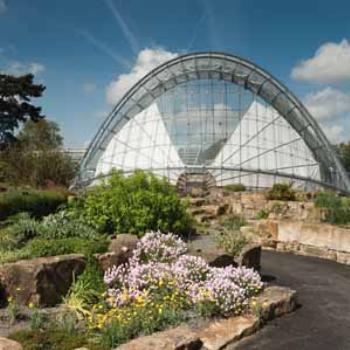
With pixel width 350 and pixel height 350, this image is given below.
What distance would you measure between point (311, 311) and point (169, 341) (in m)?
3.28

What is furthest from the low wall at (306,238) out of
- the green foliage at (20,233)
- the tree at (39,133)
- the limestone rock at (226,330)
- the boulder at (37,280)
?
the tree at (39,133)

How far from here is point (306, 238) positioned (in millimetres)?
13188

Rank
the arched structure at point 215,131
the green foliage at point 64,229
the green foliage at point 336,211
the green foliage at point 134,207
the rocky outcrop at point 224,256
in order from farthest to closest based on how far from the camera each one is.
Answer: the arched structure at point 215,131
the green foliage at point 336,211
the green foliage at point 134,207
the green foliage at point 64,229
the rocky outcrop at point 224,256

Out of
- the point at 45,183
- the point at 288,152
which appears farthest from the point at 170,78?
the point at 45,183

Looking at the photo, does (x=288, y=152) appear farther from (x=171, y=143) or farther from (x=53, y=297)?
(x=53, y=297)

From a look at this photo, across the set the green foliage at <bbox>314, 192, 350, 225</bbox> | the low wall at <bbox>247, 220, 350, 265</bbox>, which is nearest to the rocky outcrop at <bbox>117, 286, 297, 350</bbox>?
the low wall at <bbox>247, 220, 350, 265</bbox>

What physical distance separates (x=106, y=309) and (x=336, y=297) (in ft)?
14.6

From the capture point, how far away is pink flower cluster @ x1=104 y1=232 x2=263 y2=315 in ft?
22.9

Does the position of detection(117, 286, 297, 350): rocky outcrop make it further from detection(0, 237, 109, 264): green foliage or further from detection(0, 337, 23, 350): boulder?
detection(0, 237, 109, 264): green foliage

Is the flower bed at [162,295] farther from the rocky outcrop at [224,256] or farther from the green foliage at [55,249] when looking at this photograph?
the rocky outcrop at [224,256]

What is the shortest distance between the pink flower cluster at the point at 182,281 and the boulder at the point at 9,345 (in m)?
1.92

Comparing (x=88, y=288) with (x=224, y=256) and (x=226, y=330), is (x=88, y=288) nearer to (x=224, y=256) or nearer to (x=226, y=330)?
(x=226, y=330)

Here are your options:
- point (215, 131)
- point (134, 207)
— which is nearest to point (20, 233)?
point (134, 207)

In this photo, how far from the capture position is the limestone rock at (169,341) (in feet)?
17.5
